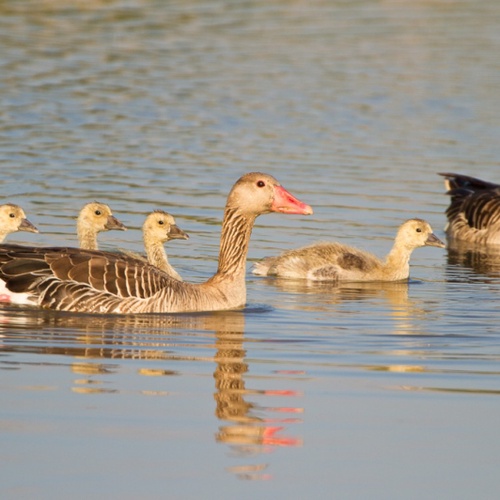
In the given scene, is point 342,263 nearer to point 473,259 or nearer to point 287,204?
point 287,204

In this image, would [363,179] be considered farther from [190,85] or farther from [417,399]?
[417,399]

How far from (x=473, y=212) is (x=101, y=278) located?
8.35 metres

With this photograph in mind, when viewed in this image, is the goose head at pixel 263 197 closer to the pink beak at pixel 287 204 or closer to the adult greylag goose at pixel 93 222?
the pink beak at pixel 287 204

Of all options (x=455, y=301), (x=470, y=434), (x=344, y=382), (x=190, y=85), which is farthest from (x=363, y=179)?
(x=470, y=434)

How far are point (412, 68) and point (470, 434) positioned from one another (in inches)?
1000

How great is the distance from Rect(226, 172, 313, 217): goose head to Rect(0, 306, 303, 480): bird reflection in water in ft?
3.46

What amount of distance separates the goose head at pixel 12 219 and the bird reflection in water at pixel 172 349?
1.93 m

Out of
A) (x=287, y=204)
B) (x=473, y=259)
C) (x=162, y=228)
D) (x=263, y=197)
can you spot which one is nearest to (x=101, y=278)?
(x=263, y=197)

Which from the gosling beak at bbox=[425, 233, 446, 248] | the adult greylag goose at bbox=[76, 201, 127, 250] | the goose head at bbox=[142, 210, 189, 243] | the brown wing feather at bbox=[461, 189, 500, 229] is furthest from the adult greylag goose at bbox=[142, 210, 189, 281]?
the brown wing feather at bbox=[461, 189, 500, 229]

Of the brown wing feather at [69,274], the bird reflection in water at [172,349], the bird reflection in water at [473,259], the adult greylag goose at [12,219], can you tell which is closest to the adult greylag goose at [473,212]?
the bird reflection in water at [473,259]

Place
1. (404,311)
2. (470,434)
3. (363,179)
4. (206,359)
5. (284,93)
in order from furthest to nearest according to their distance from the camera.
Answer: (284,93) < (363,179) < (404,311) < (206,359) < (470,434)

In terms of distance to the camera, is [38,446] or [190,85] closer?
[38,446]

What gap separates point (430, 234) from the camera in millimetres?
16266

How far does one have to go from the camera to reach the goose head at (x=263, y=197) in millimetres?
12836
